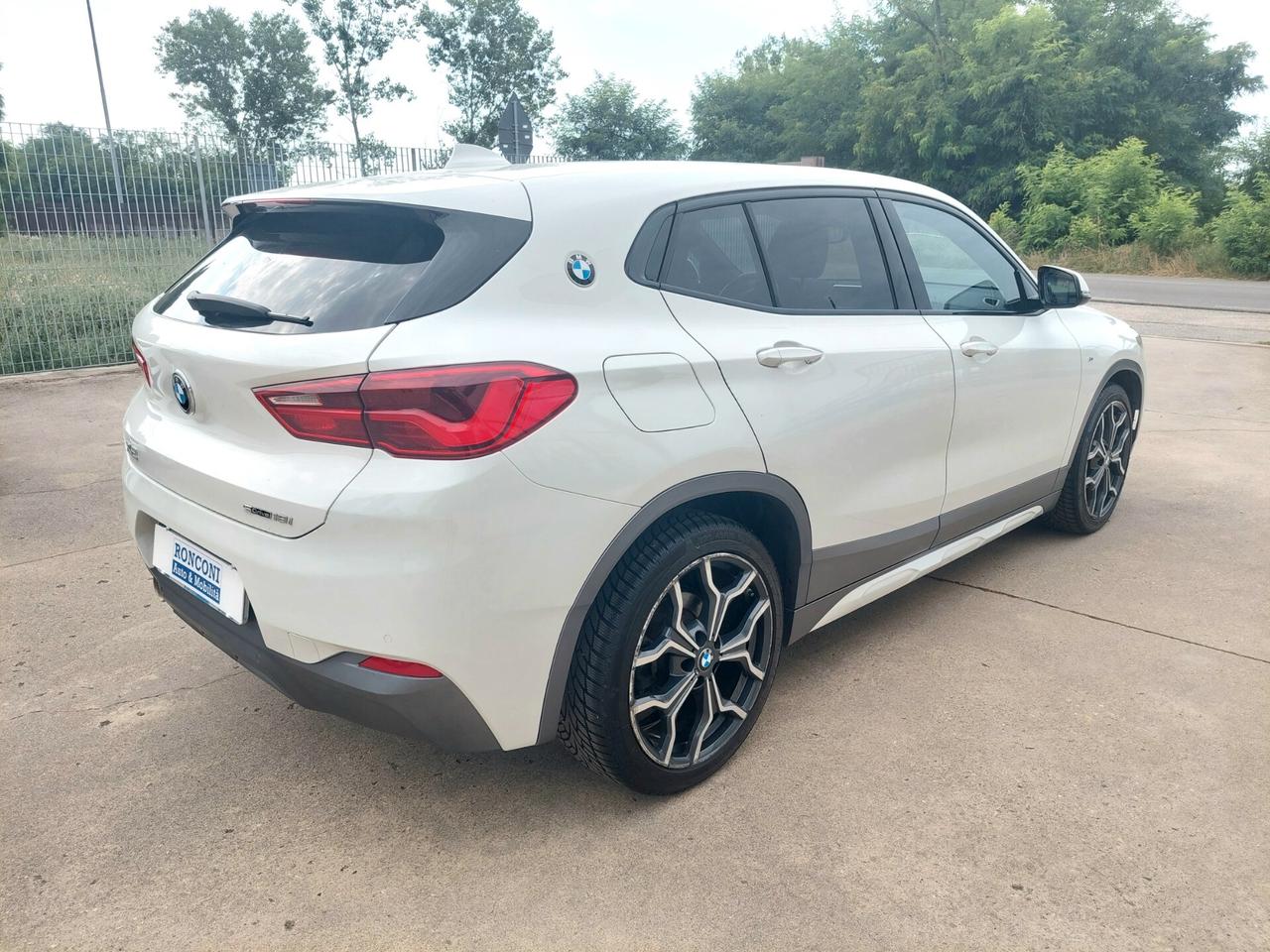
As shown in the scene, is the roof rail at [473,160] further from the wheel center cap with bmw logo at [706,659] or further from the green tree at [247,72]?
the green tree at [247,72]

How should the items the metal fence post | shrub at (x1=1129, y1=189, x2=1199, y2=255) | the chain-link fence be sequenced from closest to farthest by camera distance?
the chain-link fence → the metal fence post → shrub at (x1=1129, y1=189, x2=1199, y2=255)

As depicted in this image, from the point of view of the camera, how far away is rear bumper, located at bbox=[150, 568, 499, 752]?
2010 millimetres

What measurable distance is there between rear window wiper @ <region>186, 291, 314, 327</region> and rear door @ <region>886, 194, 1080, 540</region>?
208cm

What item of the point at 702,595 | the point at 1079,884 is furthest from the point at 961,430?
the point at 1079,884

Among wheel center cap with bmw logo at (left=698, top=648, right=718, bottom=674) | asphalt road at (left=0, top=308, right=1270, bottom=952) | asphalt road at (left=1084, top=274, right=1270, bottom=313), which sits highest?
wheel center cap with bmw logo at (left=698, top=648, right=718, bottom=674)

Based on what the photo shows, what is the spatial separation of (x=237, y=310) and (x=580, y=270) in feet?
2.63

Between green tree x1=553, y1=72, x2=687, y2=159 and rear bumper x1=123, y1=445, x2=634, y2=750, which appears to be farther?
green tree x1=553, y1=72, x2=687, y2=159

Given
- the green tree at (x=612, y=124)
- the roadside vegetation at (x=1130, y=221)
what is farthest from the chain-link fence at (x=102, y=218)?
the green tree at (x=612, y=124)

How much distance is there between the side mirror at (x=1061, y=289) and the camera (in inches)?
152

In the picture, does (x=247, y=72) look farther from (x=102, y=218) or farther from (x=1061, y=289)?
(x=1061, y=289)

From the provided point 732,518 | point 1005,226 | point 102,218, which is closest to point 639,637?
point 732,518

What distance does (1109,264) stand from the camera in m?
22.9

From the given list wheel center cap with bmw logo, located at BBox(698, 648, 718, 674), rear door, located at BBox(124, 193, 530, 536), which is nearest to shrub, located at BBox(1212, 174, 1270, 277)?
wheel center cap with bmw logo, located at BBox(698, 648, 718, 674)

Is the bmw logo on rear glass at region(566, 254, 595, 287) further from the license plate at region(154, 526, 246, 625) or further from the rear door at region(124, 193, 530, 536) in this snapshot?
the license plate at region(154, 526, 246, 625)
